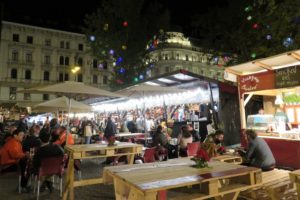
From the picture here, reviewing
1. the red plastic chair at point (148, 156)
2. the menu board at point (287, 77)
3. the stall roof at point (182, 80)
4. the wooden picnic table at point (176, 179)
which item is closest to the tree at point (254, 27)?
the stall roof at point (182, 80)

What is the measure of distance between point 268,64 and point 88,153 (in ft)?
20.1

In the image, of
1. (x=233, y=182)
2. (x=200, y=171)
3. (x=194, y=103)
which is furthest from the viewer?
(x=194, y=103)

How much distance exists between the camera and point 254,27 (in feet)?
50.9

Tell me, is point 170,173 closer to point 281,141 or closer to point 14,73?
point 281,141

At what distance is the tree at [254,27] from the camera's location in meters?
14.2

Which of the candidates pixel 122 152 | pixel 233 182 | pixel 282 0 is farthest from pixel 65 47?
pixel 233 182

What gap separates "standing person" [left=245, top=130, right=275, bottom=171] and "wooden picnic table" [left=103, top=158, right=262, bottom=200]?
5.22ft

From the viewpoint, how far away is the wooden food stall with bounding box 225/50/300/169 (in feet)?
23.4

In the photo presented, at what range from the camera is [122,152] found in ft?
22.2

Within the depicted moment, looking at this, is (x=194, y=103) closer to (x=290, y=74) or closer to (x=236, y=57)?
(x=290, y=74)

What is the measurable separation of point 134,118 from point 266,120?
962cm

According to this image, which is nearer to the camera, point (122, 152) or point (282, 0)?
point (122, 152)

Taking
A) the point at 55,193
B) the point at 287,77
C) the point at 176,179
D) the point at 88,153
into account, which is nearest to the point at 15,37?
the point at 88,153

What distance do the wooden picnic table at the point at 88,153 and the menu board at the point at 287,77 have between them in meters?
4.59
